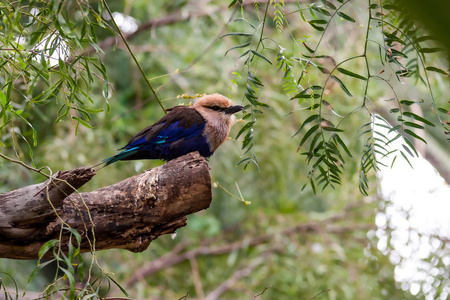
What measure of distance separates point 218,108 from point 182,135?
0.83 feet

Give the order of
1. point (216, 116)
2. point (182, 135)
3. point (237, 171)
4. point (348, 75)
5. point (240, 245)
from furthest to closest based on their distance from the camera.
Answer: point (240, 245), point (237, 171), point (216, 116), point (182, 135), point (348, 75)

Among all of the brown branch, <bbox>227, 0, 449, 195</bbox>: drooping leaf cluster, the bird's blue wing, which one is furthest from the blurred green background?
<bbox>227, 0, 449, 195</bbox>: drooping leaf cluster

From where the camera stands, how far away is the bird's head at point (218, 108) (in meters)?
2.66

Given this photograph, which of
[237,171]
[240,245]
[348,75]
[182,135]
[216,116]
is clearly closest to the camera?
[348,75]

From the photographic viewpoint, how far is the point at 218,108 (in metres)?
2.69

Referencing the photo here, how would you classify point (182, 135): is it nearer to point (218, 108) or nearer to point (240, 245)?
point (218, 108)

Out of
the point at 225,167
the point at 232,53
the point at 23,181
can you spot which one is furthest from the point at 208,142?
the point at 232,53

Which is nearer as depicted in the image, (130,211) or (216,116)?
(130,211)

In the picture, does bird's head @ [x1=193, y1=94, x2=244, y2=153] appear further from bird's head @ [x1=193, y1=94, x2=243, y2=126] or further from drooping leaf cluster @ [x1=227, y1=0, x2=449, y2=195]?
drooping leaf cluster @ [x1=227, y1=0, x2=449, y2=195]

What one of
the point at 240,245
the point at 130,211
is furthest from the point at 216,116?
the point at 240,245

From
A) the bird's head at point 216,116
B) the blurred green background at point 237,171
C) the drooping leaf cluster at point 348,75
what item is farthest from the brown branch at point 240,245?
the drooping leaf cluster at point 348,75

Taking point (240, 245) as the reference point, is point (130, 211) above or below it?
above

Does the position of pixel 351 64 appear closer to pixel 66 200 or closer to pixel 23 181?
pixel 23 181

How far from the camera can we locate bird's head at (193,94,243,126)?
2.66 m
